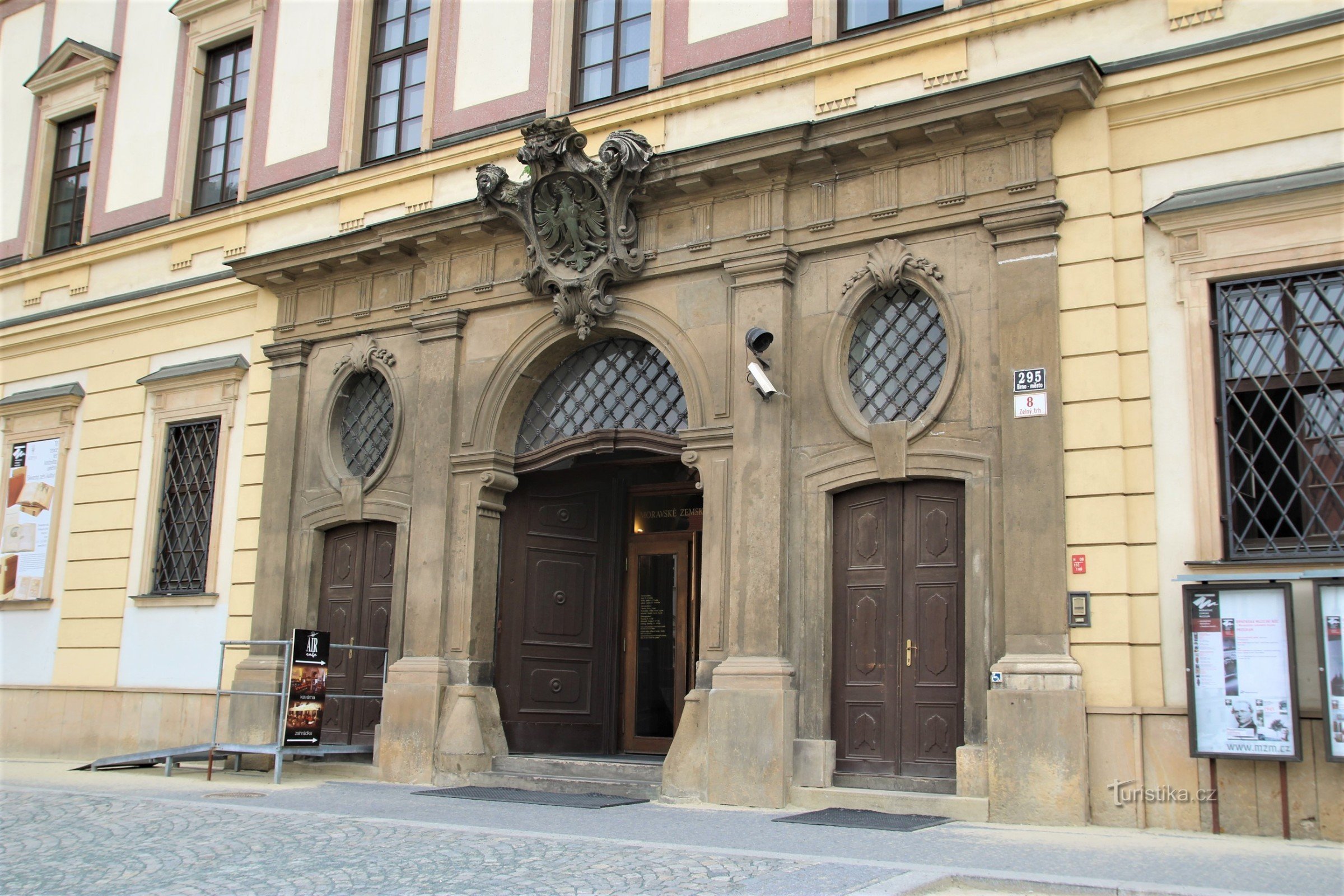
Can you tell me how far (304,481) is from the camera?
578 inches

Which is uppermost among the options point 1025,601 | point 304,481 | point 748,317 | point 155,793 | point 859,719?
point 748,317

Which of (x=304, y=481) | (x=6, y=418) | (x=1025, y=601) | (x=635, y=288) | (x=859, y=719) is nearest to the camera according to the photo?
(x=1025, y=601)

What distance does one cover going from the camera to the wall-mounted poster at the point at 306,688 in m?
12.5

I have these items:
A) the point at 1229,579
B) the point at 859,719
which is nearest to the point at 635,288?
the point at 859,719

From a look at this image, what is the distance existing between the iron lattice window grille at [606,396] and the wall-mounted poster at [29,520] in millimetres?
8088

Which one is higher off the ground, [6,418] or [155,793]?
[6,418]

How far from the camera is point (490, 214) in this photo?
42.9 ft

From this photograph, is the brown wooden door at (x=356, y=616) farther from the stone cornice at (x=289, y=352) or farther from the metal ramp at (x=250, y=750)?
the stone cornice at (x=289, y=352)

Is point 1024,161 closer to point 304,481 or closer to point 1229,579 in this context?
point 1229,579

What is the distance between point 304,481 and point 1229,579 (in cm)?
1029

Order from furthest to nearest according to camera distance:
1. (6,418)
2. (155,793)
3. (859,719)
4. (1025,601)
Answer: (6,418)
(155,793)
(859,719)
(1025,601)

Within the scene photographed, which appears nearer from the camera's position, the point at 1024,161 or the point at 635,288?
the point at 1024,161

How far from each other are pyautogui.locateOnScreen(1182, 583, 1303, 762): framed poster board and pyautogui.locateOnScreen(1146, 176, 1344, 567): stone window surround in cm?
48

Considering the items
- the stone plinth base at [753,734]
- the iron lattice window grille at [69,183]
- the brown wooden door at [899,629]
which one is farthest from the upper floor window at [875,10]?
the iron lattice window grille at [69,183]
